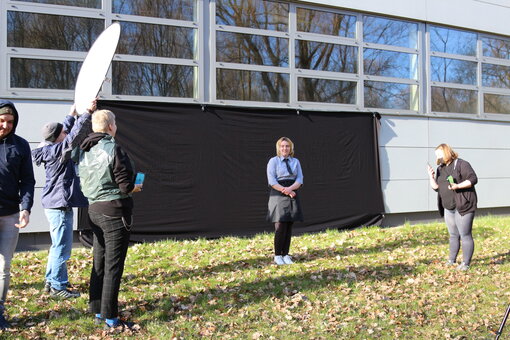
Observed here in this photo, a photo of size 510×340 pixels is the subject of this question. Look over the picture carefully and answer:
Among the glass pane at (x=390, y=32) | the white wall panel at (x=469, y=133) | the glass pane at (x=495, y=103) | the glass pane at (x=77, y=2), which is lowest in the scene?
the white wall panel at (x=469, y=133)

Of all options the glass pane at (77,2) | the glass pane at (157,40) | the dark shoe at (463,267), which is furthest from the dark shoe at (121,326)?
the glass pane at (77,2)

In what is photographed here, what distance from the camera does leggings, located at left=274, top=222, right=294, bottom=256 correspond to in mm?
7199

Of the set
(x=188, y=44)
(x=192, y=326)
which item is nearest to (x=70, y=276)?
(x=192, y=326)

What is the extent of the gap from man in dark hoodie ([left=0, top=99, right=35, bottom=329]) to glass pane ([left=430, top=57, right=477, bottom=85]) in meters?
10.3

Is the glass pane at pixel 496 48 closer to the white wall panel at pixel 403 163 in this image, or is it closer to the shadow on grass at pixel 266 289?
the white wall panel at pixel 403 163

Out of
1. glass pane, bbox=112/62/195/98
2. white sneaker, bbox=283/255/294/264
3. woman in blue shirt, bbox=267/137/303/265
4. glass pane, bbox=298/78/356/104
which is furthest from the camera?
glass pane, bbox=298/78/356/104

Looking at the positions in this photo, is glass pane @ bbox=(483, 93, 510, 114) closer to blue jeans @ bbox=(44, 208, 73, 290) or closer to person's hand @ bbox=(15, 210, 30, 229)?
blue jeans @ bbox=(44, 208, 73, 290)

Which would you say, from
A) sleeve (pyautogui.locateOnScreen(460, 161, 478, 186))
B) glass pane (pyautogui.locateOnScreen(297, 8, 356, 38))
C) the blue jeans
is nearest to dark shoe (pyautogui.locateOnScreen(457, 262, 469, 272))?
sleeve (pyautogui.locateOnScreen(460, 161, 478, 186))

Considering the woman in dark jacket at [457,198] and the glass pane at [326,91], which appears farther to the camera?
the glass pane at [326,91]

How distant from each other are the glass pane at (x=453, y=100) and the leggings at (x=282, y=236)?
6.67m

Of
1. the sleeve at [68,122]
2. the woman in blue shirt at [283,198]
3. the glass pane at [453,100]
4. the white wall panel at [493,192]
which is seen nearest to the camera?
the sleeve at [68,122]

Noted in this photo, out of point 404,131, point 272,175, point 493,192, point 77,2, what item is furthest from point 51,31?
point 493,192

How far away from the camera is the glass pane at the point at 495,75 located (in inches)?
512

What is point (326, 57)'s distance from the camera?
1104cm
